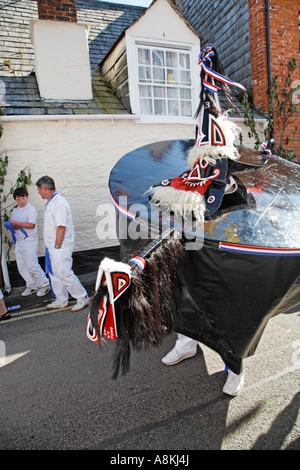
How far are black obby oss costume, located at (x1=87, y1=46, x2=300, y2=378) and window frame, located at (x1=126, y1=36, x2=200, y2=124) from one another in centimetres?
443

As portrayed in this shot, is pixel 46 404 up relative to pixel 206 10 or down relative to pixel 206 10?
down

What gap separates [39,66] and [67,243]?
3.83m

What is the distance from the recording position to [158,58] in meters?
6.73

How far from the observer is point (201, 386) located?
2625mm

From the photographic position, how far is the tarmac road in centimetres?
209

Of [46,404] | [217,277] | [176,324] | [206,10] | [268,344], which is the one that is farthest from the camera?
[206,10]

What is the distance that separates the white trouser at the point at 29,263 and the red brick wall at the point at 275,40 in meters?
6.22

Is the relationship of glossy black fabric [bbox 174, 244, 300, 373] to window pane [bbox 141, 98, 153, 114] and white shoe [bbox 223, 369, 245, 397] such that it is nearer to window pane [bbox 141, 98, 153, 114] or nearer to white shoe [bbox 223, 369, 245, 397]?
white shoe [bbox 223, 369, 245, 397]

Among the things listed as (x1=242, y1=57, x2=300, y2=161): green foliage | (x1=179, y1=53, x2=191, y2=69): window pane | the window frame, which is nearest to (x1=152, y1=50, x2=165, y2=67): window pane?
the window frame

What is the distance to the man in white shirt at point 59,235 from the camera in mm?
4273

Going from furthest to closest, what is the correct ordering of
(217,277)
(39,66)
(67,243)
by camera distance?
1. (39,66)
2. (67,243)
3. (217,277)

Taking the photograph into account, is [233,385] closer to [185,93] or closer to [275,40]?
[185,93]
